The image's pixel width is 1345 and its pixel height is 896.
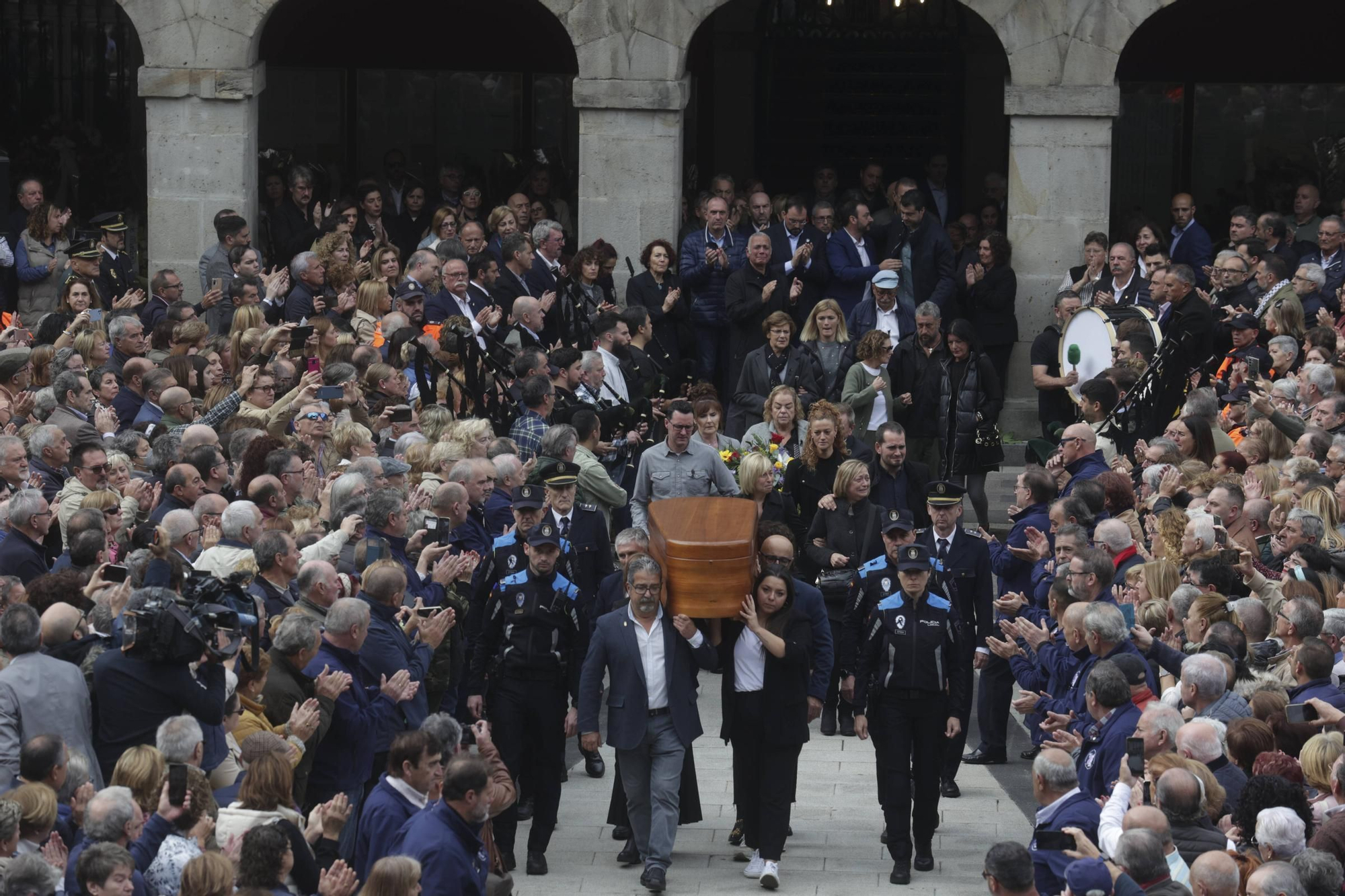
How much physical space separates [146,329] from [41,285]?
5.39 feet

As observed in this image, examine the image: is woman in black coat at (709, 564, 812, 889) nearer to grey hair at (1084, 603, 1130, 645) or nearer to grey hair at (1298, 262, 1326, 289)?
grey hair at (1084, 603, 1130, 645)

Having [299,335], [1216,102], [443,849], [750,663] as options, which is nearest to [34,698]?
[443,849]

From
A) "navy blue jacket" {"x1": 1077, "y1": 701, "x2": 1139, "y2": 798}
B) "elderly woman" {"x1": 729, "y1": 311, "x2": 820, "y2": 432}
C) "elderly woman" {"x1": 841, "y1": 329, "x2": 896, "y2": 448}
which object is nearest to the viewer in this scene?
"navy blue jacket" {"x1": 1077, "y1": 701, "x2": 1139, "y2": 798}

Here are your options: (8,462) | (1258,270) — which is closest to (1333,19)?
(1258,270)

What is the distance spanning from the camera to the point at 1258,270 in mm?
17266

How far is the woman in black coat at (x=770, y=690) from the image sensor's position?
1132 cm

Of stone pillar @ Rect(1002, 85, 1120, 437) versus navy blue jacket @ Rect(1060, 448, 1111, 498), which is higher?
stone pillar @ Rect(1002, 85, 1120, 437)

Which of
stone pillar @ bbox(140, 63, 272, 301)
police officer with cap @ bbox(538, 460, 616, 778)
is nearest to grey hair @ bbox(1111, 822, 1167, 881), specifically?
police officer with cap @ bbox(538, 460, 616, 778)

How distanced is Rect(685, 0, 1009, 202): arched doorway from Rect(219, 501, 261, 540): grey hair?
12666 mm

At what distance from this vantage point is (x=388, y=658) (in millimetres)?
10320

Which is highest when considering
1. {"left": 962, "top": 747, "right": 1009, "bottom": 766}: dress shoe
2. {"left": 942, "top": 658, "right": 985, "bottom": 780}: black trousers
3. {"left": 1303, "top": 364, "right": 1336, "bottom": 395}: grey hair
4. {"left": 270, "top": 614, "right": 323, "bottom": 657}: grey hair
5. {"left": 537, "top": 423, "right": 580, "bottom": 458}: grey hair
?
{"left": 1303, "top": 364, "right": 1336, "bottom": 395}: grey hair

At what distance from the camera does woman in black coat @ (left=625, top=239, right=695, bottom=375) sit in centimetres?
1838

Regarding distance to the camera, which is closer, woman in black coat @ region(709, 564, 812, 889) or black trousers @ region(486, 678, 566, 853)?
woman in black coat @ region(709, 564, 812, 889)

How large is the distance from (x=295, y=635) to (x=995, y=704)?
5.33 meters
